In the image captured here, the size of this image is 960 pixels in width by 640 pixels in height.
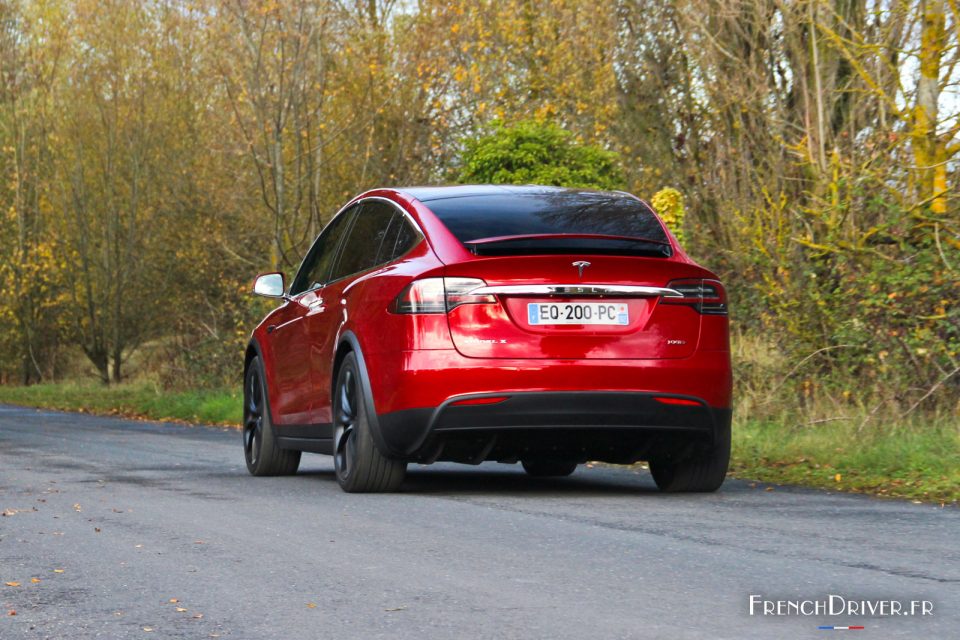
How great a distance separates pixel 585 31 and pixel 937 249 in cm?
1278

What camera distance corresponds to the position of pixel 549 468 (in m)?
11.2

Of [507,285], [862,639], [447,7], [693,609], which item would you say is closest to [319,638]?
[693,609]

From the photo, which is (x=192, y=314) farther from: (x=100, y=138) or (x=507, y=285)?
(x=507, y=285)

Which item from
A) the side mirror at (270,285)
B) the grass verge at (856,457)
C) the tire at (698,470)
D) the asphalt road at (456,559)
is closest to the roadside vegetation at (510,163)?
the grass verge at (856,457)

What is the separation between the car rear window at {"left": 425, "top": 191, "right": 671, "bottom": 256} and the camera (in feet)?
28.5

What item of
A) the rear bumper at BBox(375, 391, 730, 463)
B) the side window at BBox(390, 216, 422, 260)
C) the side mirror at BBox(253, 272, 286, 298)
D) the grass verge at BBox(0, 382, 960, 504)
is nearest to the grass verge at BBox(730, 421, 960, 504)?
the grass verge at BBox(0, 382, 960, 504)

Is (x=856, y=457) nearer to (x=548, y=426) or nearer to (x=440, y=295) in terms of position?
(x=548, y=426)

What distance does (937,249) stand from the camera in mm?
11992

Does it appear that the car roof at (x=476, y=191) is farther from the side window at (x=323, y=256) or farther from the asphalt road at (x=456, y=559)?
the asphalt road at (x=456, y=559)

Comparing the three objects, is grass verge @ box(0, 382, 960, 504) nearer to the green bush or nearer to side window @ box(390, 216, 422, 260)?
side window @ box(390, 216, 422, 260)

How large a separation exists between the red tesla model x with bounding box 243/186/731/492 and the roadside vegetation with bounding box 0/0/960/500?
69.4 inches

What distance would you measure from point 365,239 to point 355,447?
147 centimetres

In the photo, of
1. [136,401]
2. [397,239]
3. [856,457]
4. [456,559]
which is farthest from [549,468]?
[136,401]

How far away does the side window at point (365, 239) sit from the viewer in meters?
9.68
